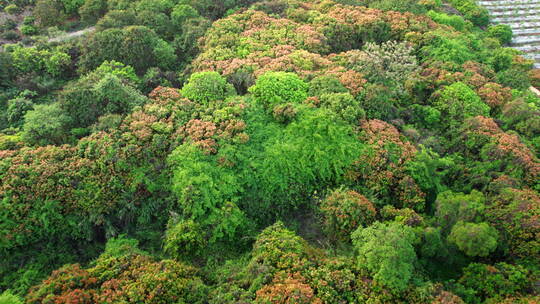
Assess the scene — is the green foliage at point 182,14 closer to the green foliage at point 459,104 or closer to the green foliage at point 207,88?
the green foliage at point 207,88

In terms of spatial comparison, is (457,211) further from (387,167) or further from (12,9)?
(12,9)

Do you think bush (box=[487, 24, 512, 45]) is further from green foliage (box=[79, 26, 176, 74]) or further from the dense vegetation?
green foliage (box=[79, 26, 176, 74])

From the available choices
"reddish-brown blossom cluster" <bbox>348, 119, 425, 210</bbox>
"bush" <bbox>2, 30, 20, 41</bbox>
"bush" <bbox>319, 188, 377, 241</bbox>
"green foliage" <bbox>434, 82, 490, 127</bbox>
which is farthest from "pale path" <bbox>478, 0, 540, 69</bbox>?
"bush" <bbox>2, 30, 20, 41</bbox>

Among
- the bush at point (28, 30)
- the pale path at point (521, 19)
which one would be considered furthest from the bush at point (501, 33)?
the bush at point (28, 30)

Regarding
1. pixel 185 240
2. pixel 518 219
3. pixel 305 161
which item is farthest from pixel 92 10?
pixel 518 219

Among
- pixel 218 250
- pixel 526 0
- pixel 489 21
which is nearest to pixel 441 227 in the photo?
pixel 218 250

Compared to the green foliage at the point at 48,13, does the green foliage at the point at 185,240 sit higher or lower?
lower
